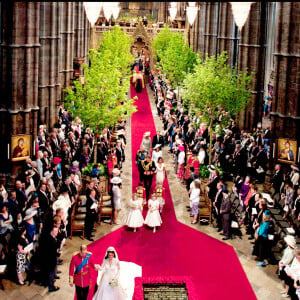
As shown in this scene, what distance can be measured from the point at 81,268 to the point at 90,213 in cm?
486

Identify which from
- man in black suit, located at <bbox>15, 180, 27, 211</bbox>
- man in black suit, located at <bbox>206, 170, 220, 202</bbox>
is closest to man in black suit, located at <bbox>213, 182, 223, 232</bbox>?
man in black suit, located at <bbox>206, 170, 220, 202</bbox>

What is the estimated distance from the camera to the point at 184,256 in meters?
13.9

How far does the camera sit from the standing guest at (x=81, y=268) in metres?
9.87

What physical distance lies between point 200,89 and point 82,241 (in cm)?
904

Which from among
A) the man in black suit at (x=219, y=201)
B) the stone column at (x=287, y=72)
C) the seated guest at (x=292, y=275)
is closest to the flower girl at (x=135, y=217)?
the man in black suit at (x=219, y=201)

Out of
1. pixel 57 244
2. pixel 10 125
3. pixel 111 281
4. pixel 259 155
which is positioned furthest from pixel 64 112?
pixel 111 281

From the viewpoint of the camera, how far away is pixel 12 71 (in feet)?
60.1

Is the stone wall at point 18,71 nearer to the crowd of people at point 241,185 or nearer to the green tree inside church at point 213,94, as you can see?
the crowd of people at point 241,185

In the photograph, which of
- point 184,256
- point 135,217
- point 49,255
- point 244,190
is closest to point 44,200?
point 135,217

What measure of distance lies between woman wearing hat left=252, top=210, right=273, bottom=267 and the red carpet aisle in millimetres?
627

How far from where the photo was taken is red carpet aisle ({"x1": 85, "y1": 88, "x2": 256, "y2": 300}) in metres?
12.2

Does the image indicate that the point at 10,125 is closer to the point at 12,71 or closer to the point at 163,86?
the point at 12,71

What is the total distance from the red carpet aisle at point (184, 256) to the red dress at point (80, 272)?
9.65ft

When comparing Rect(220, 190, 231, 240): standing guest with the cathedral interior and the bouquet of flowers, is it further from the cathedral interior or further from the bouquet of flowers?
the bouquet of flowers
